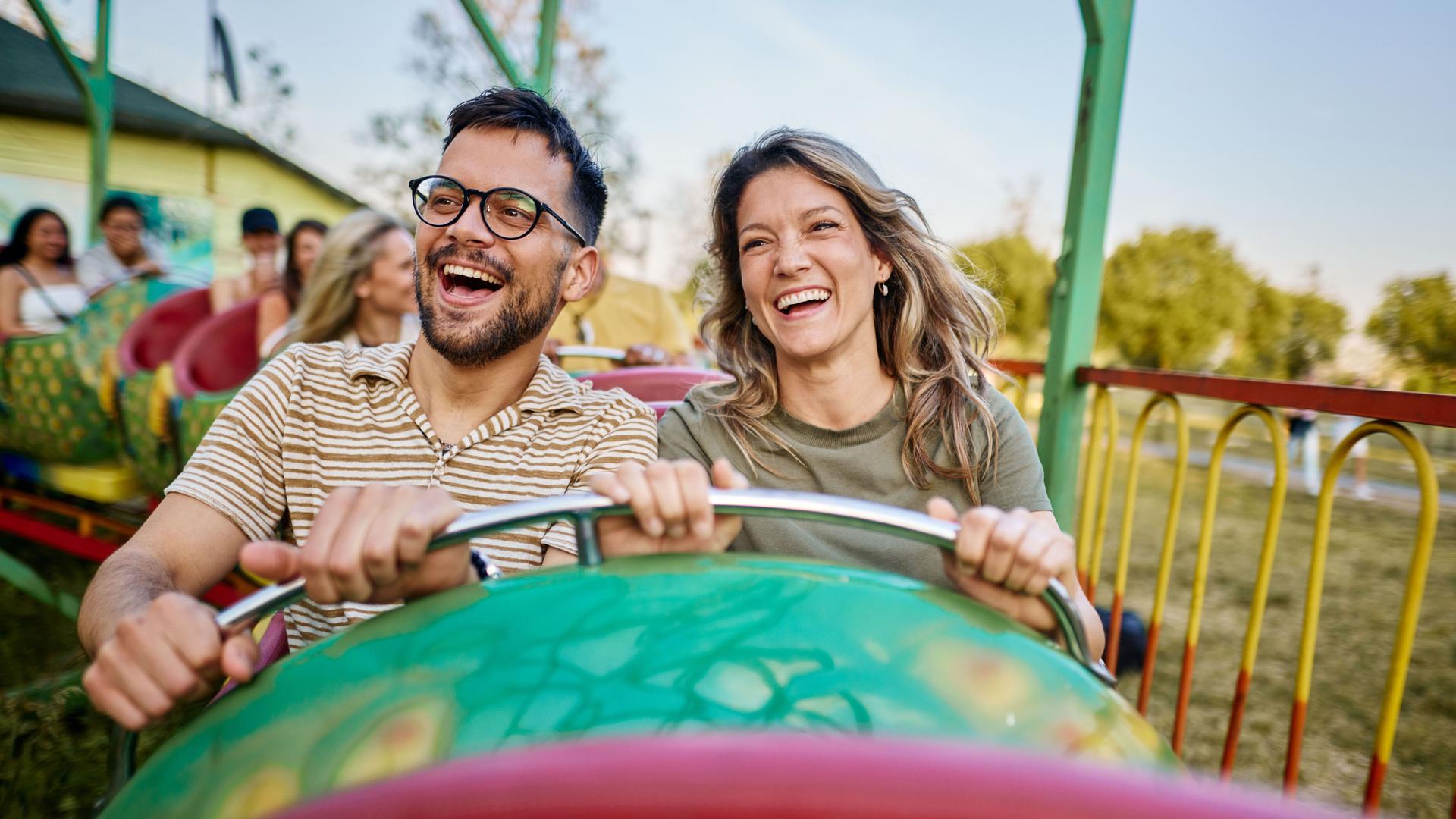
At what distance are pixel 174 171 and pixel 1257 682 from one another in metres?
19.6

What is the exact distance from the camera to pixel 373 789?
1.18 feet

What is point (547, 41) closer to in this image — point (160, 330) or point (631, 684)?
point (160, 330)

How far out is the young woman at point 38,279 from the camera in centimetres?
420

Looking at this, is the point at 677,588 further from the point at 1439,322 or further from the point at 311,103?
the point at 311,103

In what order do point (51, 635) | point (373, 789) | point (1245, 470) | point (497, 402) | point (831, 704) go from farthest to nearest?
point (1245, 470) → point (51, 635) → point (497, 402) → point (831, 704) → point (373, 789)

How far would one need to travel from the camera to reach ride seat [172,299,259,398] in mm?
3045

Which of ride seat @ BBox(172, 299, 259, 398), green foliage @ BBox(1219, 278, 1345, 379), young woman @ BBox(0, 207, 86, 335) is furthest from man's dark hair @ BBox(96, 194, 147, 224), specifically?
green foliage @ BBox(1219, 278, 1345, 379)

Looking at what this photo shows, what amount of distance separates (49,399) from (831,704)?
154 inches

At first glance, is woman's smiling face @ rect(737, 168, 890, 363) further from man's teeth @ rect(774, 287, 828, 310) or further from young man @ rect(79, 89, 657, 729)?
young man @ rect(79, 89, 657, 729)

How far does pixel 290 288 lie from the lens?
11.7 feet

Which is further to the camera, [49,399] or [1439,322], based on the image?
[1439,322]

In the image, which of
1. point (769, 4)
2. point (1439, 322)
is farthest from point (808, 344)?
point (769, 4)

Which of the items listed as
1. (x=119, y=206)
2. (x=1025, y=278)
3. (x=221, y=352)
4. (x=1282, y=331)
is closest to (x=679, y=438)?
(x=221, y=352)

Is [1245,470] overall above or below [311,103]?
below
